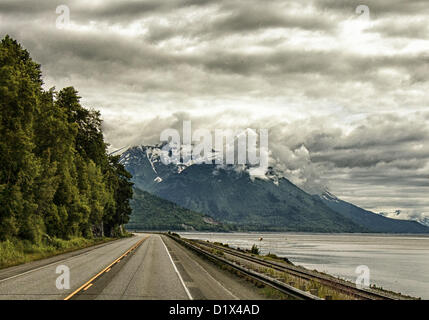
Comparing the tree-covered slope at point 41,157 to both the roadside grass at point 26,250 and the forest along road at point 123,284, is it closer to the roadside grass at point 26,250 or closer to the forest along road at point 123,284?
the roadside grass at point 26,250

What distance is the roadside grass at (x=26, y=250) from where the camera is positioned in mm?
Result: 30844

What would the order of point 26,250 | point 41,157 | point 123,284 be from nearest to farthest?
point 123,284
point 26,250
point 41,157

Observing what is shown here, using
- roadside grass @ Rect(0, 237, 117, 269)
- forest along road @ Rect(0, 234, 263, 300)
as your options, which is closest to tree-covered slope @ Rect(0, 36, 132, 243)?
roadside grass @ Rect(0, 237, 117, 269)

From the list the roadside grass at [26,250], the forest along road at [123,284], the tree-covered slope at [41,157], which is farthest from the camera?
the tree-covered slope at [41,157]

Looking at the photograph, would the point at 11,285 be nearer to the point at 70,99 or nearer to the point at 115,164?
the point at 70,99

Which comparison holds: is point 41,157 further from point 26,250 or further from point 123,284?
point 123,284

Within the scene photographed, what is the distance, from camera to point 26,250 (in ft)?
124

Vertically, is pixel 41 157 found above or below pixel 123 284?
above

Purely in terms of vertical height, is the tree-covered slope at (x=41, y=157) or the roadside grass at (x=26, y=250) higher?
the tree-covered slope at (x=41, y=157)

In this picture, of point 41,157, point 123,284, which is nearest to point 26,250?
point 41,157

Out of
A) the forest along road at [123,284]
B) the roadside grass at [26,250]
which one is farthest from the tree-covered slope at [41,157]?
the forest along road at [123,284]
